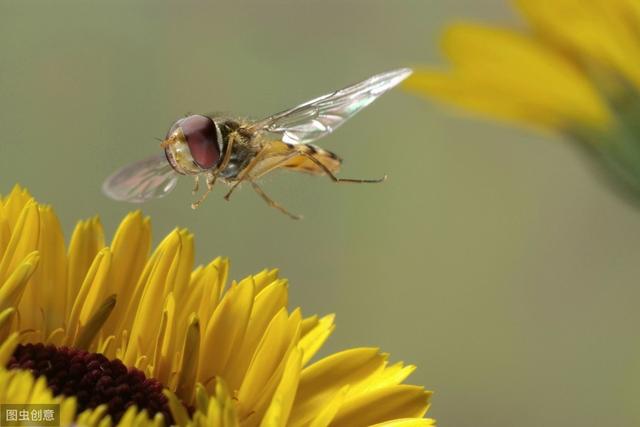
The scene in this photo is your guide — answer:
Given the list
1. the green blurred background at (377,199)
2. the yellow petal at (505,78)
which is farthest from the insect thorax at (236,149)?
the green blurred background at (377,199)

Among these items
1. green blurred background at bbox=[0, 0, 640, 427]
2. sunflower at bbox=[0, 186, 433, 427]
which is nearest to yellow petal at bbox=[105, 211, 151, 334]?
sunflower at bbox=[0, 186, 433, 427]

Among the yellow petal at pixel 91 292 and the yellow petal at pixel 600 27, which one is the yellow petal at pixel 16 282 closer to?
the yellow petal at pixel 91 292

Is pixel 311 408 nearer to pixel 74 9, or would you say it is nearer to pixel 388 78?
pixel 388 78

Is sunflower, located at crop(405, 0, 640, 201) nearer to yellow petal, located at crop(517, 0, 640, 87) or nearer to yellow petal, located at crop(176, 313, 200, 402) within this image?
yellow petal, located at crop(517, 0, 640, 87)

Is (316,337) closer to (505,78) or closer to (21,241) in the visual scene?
(21,241)

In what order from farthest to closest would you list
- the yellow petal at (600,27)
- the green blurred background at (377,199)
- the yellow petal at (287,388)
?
the green blurred background at (377,199), the yellow petal at (600,27), the yellow petal at (287,388)

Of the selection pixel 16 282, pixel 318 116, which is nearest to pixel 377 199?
pixel 318 116

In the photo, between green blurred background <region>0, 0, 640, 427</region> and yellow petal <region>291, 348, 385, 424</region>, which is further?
green blurred background <region>0, 0, 640, 427</region>
